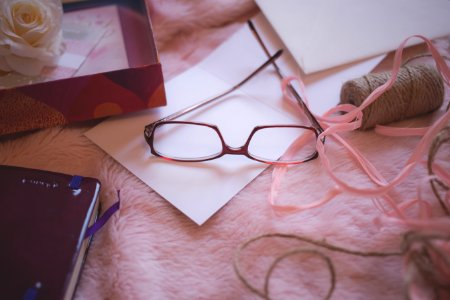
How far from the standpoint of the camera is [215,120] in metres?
0.49

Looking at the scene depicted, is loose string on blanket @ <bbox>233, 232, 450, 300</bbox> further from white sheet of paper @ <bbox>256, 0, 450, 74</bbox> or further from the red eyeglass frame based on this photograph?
white sheet of paper @ <bbox>256, 0, 450, 74</bbox>

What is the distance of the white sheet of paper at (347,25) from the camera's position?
1.79ft

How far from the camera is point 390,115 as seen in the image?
0.46m

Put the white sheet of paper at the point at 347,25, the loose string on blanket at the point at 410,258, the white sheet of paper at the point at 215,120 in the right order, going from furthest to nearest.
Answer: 1. the white sheet of paper at the point at 347,25
2. the white sheet of paper at the point at 215,120
3. the loose string on blanket at the point at 410,258

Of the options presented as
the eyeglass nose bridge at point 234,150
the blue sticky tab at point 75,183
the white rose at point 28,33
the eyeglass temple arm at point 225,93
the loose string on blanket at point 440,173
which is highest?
the white rose at point 28,33

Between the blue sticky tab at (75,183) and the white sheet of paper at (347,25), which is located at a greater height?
the white sheet of paper at (347,25)

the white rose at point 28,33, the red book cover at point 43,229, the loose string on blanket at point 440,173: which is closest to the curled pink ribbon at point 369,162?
the loose string on blanket at point 440,173

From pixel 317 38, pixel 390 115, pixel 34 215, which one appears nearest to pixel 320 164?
pixel 390 115

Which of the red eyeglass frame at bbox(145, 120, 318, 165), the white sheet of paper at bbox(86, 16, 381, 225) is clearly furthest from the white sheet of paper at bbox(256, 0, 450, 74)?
the red eyeglass frame at bbox(145, 120, 318, 165)

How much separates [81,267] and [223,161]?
0.64 ft

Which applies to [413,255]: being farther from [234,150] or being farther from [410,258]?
[234,150]

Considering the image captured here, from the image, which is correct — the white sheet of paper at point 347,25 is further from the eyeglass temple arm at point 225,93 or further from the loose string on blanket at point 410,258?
the loose string on blanket at point 410,258

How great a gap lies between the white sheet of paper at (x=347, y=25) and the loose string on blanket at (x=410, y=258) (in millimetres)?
271

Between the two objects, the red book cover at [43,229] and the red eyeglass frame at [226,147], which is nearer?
the red book cover at [43,229]
